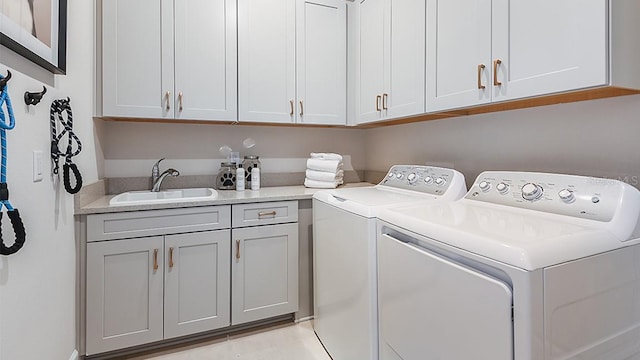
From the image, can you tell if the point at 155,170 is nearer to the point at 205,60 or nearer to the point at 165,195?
the point at 165,195

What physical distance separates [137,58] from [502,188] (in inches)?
83.7

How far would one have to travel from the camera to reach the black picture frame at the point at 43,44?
3.23 ft

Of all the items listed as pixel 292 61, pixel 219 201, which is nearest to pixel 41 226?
pixel 219 201

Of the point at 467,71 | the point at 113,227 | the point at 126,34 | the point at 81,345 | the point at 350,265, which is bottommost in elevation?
the point at 81,345

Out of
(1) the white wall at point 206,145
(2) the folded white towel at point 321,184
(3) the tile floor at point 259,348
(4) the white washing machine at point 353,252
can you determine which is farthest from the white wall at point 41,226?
(2) the folded white towel at point 321,184

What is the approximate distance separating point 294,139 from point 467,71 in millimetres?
1538

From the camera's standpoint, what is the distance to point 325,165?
2.49 metres

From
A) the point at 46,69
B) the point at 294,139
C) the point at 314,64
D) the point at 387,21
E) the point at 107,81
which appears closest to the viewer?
the point at 46,69

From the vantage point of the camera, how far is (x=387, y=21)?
6.86 feet

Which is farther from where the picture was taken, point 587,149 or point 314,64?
point 314,64

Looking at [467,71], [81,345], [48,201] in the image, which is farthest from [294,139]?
[81,345]

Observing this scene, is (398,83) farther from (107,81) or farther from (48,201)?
(48,201)

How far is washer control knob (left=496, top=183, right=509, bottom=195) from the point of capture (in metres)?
1.41

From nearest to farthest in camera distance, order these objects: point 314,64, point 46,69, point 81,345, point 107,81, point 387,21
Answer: point 46,69
point 81,345
point 107,81
point 387,21
point 314,64
